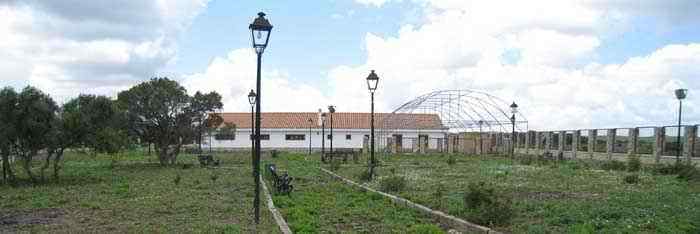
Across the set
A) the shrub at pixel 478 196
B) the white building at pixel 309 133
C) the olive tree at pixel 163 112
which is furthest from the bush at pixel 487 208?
the white building at pixel 309 133

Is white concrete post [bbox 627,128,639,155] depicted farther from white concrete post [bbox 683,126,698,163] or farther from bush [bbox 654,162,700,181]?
bush [bbox 654,162,700,181]

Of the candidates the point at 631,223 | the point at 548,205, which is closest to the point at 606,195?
the point at 548,205

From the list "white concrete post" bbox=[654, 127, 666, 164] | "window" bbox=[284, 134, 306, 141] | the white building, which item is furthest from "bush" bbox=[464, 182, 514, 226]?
"window" bbox=[284, 134, 306, 141]

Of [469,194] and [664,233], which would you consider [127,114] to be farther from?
[664,233]

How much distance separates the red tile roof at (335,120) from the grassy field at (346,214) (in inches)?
1832

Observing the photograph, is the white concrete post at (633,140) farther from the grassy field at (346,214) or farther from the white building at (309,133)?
the white building at (309,133)

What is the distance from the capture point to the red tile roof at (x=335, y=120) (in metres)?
63.1

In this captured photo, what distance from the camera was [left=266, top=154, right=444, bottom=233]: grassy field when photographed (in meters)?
9.58

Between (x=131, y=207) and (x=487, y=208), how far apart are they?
737cm

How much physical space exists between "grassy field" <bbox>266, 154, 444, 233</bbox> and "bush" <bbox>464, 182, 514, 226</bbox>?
2.06 ft

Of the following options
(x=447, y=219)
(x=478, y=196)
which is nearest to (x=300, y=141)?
(x=447, y=219)

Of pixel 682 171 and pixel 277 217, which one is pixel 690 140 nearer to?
pixel 682 171

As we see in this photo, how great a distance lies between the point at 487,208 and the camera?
9070 mm

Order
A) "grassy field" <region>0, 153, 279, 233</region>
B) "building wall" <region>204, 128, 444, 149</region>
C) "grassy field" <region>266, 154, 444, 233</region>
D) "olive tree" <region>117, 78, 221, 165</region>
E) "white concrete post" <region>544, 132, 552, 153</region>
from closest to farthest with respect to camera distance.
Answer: "grassy field" <region>266, 154, 444, 233</region> < "grassy field" <region>0, 153, 279, 233</region> < "olive tree" <region>117, 78, 221, 165</region> < "white concrete post" <region>544, 132, 552, 153</region> < "building wall" <region>204, 128, 444, 149</region>
